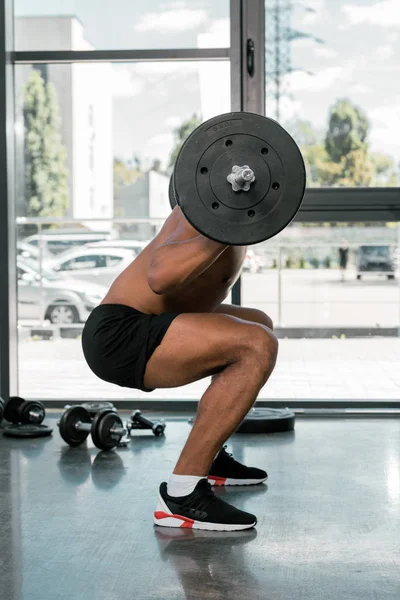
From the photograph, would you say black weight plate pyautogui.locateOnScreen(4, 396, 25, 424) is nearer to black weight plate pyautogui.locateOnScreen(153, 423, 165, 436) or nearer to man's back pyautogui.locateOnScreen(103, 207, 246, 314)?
black weight plate pyautogui.locateOnScreen(153, 423, 165, 436)

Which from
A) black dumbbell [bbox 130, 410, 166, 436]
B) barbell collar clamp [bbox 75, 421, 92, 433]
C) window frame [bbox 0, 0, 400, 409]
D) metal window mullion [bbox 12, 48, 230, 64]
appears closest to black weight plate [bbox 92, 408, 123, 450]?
barbell collar clamp [bbox 75, 421, 92, 433]

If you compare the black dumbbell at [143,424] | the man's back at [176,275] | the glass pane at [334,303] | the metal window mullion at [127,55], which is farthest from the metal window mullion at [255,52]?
the man's back at [176,275]

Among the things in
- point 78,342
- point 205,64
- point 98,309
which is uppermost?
point 205,64

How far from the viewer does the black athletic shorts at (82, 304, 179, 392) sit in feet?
7.64

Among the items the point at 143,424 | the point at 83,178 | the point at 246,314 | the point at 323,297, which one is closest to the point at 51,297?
the point at 83,178

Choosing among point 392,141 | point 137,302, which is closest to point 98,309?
point 137,302

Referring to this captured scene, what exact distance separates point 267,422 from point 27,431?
980mm

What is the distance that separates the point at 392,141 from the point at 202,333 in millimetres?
2220

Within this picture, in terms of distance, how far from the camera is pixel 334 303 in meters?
4.21

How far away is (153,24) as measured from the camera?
4207mm

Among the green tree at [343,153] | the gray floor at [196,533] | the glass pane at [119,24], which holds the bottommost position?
the gray floor at [196,533]

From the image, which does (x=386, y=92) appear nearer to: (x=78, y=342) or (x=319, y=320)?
(x=319, y=320)

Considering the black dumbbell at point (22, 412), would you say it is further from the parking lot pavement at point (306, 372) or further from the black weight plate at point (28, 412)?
the parking lot pavement at point (306, 372)

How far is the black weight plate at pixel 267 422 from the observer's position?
3617mm
